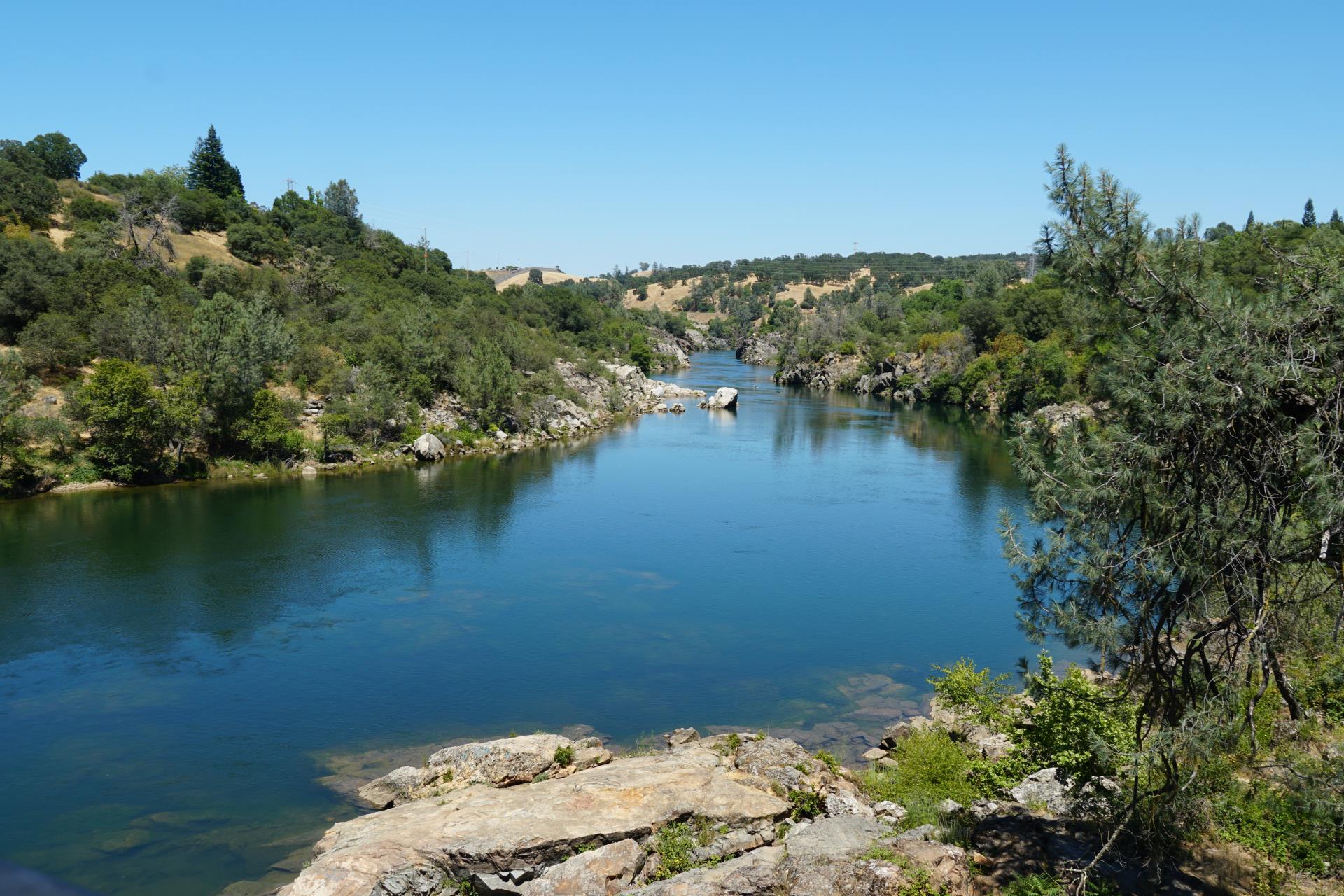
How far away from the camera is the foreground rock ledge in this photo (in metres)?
12.9

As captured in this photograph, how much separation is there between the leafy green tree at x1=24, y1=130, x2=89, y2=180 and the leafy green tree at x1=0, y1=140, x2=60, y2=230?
14.2ft

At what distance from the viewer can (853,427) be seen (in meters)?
79.9

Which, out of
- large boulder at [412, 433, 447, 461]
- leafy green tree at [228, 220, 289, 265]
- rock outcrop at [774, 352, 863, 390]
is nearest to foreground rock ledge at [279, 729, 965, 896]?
large boulder at [412, 433, 447, 461]

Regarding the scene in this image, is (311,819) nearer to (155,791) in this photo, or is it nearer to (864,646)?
(155,791)

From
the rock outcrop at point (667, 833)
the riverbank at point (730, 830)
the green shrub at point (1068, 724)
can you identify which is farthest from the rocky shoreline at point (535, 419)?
the green shrub at point (1068, 724)

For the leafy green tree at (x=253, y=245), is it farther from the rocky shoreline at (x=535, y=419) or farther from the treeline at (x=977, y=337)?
the treeline at (x=977, y=337)

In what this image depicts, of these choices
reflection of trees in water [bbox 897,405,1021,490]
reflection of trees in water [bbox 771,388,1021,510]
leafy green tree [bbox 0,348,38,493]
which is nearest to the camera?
leafy green tree [bbox 0,348,38,493]

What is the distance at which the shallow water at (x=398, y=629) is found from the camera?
19688mm

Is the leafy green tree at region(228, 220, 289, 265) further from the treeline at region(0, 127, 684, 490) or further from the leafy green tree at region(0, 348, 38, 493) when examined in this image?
the leafy green tree at region(0, 348, 38, 493)

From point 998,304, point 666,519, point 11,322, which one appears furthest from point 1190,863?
point 998,304

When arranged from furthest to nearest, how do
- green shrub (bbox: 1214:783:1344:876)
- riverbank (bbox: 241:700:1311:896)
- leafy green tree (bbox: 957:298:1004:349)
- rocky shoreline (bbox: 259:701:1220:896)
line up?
leafy green tree (bbox: 957:298:1004:349) → rocky shoreline (bbox: 259:701:1220:896) → riverbank (bbox: 241:700:1311:896) → green shrub (bbox: 1214:783:1344:876)

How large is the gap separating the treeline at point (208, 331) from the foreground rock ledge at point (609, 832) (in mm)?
37331

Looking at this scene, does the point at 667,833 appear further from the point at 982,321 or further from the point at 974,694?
the point at 982,321

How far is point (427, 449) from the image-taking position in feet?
195
